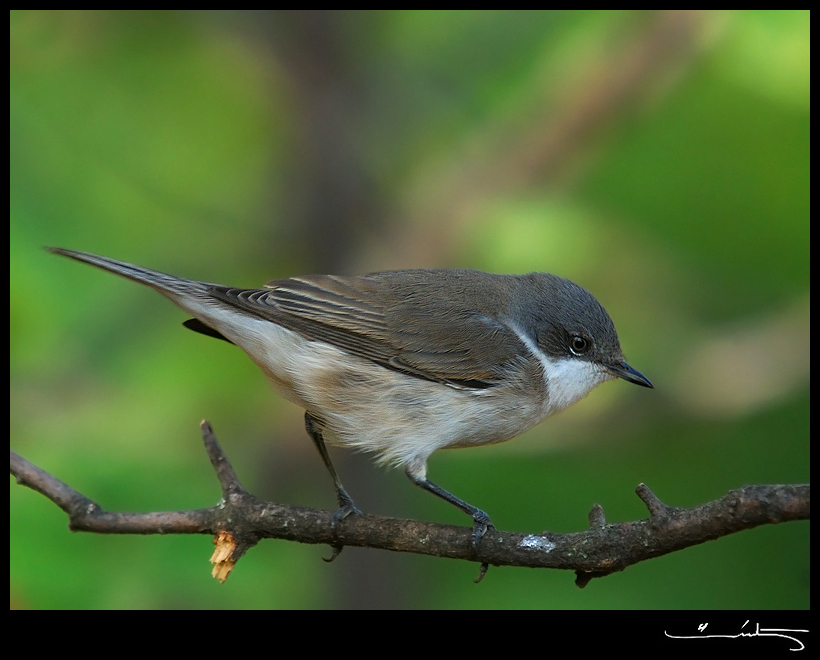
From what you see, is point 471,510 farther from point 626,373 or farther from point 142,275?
point 142,275

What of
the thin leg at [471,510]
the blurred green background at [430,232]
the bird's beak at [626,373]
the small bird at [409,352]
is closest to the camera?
the thin leg at [471,510]

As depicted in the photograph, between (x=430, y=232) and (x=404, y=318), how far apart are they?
202 cm

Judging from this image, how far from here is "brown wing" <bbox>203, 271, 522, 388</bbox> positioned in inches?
157

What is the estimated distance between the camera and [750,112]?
5.04 meters

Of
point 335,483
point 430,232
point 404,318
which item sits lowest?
point 335,483

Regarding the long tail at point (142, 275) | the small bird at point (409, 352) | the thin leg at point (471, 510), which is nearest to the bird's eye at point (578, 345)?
the small bird at point (409, 352)

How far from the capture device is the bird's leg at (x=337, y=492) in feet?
11.4

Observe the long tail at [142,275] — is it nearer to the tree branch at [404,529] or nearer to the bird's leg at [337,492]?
the tree branch at [404,529]

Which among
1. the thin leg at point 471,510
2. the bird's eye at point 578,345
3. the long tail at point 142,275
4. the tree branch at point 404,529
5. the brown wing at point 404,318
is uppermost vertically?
the bird's eye at point 578,345

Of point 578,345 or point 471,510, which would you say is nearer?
point 471,510

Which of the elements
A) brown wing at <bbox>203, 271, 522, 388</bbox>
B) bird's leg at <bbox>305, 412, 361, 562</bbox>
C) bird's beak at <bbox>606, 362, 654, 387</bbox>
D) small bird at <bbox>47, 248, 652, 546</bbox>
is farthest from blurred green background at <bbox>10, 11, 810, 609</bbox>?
bird's beak at <bbox>606, 362, 654, 387</bbox>

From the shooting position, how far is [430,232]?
5.99m

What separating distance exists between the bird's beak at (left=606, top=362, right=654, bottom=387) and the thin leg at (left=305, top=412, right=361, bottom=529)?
1.54 meters

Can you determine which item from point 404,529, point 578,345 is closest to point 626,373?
point 578,345
